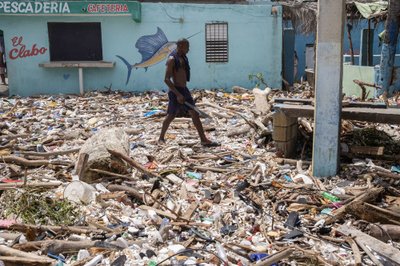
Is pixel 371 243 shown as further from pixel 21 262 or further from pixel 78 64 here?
pixel 78 64

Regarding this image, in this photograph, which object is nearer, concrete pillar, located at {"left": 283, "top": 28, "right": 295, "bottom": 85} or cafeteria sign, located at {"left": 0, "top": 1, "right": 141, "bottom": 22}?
cafeteria sign, located at {"left": 0, "top": 1, "right": 141, "bottom": 22}

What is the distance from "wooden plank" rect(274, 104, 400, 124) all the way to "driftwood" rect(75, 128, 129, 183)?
2369mm

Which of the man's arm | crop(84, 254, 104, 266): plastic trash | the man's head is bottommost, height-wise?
crop(84, 254, 104, 266): plastic trash

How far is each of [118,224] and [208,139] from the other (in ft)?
12.1

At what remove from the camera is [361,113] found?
618 centimetres


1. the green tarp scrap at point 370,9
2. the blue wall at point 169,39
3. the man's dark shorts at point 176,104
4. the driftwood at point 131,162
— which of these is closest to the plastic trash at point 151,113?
Result: the man's dark shorts at point 176,104

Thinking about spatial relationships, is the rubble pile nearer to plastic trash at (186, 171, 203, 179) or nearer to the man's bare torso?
plastic trash at (186, 171, 203, 179)

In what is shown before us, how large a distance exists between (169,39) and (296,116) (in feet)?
28.5

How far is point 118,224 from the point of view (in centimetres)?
448

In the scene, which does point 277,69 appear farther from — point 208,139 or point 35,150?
point 35,150

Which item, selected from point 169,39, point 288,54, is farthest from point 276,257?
point 288,54

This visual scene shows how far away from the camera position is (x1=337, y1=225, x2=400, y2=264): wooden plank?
12.5 ft

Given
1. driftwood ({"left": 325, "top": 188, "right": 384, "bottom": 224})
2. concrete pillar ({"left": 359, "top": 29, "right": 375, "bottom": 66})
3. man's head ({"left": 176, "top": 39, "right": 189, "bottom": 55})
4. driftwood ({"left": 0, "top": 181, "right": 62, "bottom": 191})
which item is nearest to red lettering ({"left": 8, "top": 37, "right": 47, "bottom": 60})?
man's head ({"left": 176, "top": 39, "right": 189, "bottom": 55})

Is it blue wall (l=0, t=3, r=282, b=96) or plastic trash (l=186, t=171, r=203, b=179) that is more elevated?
blue wall (l=0, t=3, r=282, b=96)
